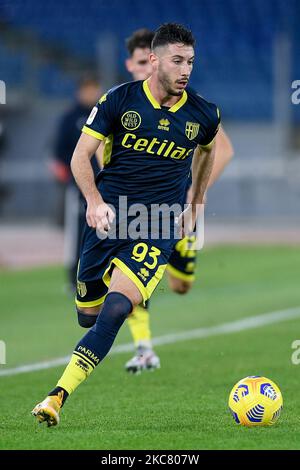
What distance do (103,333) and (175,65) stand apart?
167 centimetres

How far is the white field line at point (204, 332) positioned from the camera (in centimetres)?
898

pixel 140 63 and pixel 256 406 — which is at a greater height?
pixel 140 63

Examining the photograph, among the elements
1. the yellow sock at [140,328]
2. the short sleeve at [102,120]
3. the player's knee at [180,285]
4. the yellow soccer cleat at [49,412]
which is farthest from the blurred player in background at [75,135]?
the yellow soccer cleat at [49,412]

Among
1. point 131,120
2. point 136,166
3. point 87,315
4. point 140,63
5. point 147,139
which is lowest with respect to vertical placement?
point 87,315

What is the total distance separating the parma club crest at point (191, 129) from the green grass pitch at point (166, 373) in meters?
1.69

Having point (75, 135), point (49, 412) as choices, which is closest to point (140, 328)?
point (49, 412)

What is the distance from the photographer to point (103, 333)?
6.29m

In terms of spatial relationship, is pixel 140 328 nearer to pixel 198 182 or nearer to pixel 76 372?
pixel 198 182

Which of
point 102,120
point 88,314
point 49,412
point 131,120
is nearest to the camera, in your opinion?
point 49,412

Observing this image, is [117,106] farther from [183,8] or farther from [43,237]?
[183,8]

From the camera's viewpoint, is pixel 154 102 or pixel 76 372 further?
pixel 154 102

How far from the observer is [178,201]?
7137 mm

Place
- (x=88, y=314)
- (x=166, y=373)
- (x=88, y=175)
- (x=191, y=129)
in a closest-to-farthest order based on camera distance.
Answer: (x=88, y=175) → (x=191, y=129) → (x=88, y=314) → (x=166, y=373)

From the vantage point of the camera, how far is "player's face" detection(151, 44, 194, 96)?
6.64 m
